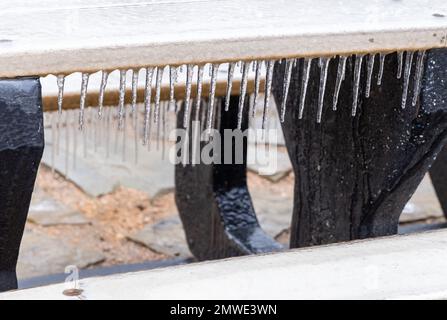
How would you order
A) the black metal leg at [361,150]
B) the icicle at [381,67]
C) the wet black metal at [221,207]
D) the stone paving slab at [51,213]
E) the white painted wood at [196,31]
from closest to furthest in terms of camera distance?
the white painted wood at [196,31] < the icicle at [381,67] < the black metal leg at [361,150] < the wet black metal at [221,207] < the stone paving slab at [51,213]

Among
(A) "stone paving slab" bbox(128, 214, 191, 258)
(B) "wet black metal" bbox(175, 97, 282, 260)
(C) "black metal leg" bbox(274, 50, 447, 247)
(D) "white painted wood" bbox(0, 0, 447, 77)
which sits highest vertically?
(D) "white painted wood" bbox(0, 0, 447, 77)

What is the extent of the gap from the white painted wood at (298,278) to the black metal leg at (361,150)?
344mm

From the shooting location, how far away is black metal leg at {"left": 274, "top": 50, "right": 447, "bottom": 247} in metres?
2.19

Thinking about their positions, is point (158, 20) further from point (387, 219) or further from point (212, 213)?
point (212, 213)

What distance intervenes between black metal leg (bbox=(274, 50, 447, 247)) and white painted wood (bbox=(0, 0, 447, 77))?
0.20m

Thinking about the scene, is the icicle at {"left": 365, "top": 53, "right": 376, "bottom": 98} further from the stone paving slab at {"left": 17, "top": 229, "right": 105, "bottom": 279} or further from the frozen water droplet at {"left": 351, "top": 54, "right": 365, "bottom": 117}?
the stone paving slab at {"left": 17, "top": 229, "right": 105, "bottom": 279}

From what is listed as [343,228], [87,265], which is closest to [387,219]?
[343,228]

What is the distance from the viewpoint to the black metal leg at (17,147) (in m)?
1.79

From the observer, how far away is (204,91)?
288 centimetres

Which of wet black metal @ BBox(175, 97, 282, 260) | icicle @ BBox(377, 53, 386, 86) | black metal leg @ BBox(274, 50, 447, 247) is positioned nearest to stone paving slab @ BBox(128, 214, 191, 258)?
wet black metal @ BBox(175, 97, 282, 260)

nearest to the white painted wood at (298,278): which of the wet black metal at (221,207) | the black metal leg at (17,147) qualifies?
the black metal leg at (17,147)

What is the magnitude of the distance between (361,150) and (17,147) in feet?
2.88

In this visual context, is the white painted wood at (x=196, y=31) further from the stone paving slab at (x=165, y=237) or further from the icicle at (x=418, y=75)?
the stone paving slab at (x=165, y=237)

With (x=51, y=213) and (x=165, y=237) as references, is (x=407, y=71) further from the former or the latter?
(x=51, y=213)
